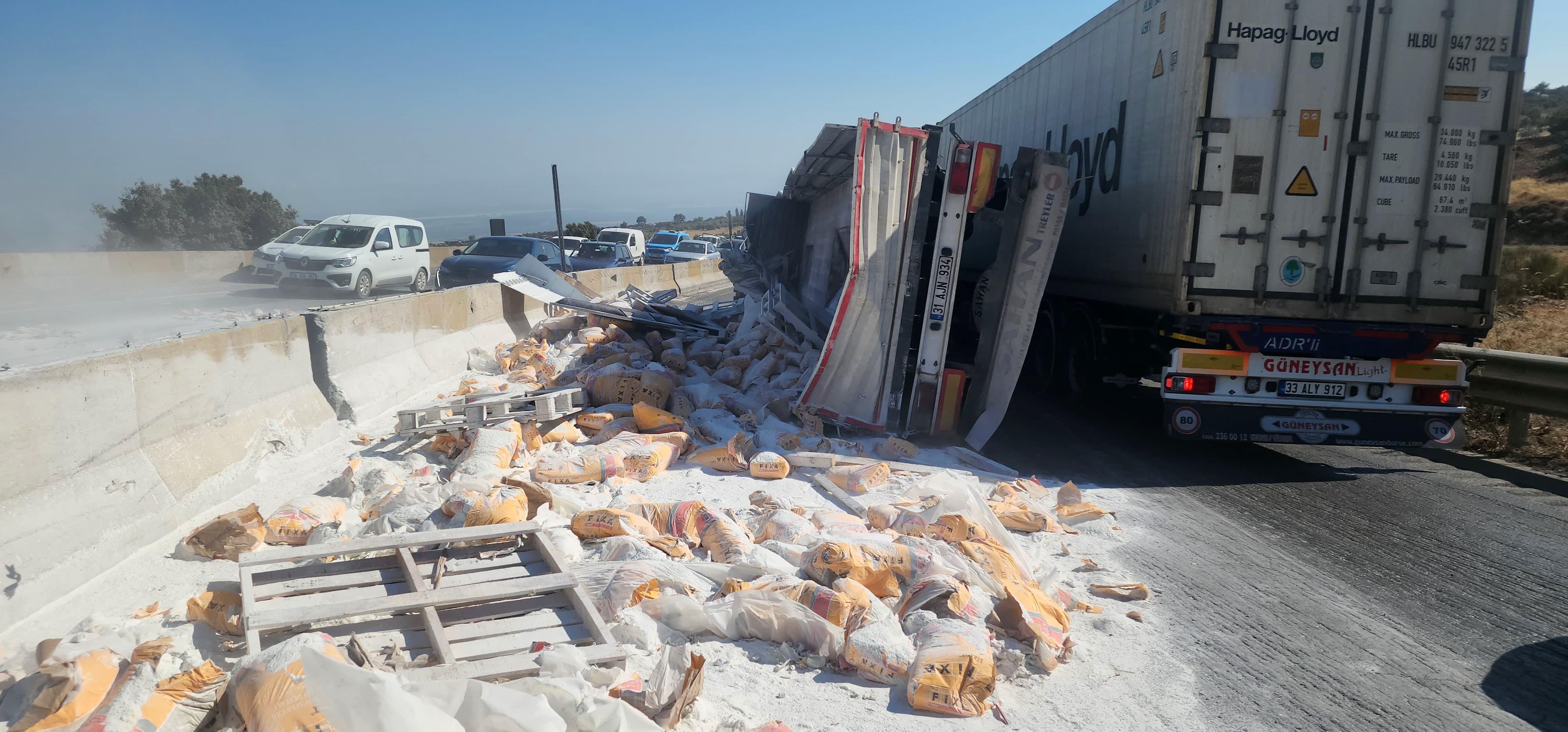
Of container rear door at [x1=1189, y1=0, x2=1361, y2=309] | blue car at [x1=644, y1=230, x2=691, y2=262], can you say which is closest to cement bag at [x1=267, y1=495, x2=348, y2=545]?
container rear door at [x1=1189, y1=0, x2=1361, y2=309]

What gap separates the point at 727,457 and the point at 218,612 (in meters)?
3.15

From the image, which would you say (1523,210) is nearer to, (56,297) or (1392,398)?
(1392,398)

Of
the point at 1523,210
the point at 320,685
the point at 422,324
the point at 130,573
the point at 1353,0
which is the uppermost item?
the point at 1523,210

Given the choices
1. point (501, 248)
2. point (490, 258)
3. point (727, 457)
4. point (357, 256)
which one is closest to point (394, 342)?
point (727, 457)

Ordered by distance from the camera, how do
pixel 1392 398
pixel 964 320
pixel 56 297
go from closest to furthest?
pixel 1392 398, pixel 964 320, pixel 56 297

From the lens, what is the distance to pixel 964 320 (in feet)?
33.0

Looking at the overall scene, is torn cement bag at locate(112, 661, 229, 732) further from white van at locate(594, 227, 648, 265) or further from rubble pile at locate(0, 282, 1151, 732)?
white van at locate(594, 227, 648, 265)

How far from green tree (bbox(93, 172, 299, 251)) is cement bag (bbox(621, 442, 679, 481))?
1339 inches

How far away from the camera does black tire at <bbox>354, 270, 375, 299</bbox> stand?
17078 mm

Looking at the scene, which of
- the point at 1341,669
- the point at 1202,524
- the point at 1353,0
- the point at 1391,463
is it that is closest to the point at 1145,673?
the point at 1341,669

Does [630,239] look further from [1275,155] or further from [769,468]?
[1275,155]

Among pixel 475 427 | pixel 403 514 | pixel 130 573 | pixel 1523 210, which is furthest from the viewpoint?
pixel 1523 210

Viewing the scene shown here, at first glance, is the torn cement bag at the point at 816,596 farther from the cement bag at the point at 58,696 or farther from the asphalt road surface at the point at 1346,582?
the cement bag at the point at 58,696

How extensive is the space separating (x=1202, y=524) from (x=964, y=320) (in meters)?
5.03
